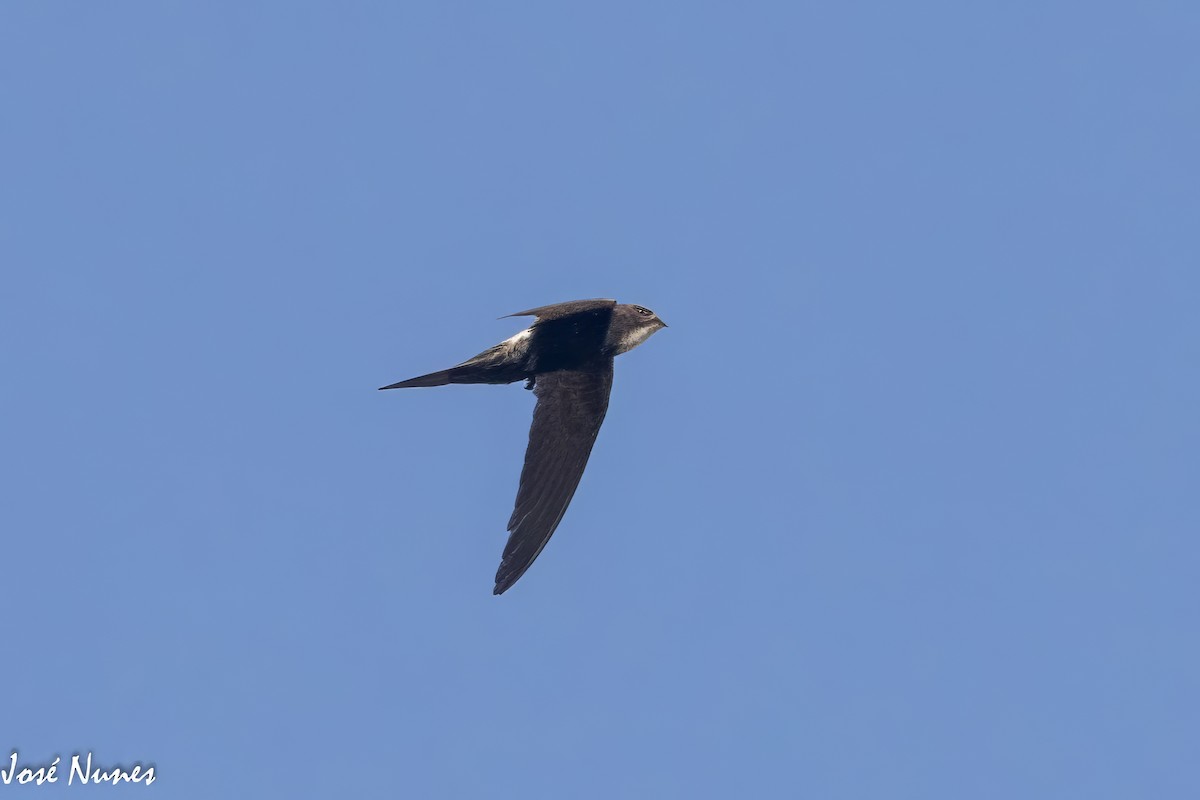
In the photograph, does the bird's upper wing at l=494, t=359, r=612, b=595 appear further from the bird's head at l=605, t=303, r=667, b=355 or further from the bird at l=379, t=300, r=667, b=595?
the bird's head at l=605, t=303, r=667, b=355

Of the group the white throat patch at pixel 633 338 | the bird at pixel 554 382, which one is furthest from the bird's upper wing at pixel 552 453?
the white throat patch at pixel 633 338

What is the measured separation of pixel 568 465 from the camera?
23672 mm

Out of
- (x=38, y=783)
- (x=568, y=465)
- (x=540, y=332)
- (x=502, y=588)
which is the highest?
→ (x=540, y=332)

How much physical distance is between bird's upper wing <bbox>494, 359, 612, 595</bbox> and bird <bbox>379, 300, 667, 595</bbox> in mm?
15

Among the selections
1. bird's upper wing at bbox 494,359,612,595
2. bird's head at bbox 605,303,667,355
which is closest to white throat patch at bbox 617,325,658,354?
bird's head at bbox 605,303,667,355

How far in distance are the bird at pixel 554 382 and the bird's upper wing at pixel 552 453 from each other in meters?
0.01

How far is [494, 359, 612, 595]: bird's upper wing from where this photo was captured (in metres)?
22.4

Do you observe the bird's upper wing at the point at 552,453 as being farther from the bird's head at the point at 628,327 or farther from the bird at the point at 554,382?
the bird's head at the point at 628,327

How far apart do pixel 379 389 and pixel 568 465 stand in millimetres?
3440

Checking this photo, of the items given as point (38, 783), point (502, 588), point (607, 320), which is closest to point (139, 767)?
point (38, 783)

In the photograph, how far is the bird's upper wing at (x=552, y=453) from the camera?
73.6 ft

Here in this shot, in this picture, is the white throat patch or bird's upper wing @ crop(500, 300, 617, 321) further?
the white throat patch

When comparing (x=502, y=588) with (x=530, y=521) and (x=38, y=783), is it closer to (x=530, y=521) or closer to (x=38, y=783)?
(x=530, y=521)

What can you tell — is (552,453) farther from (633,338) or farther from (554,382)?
(633,338)
